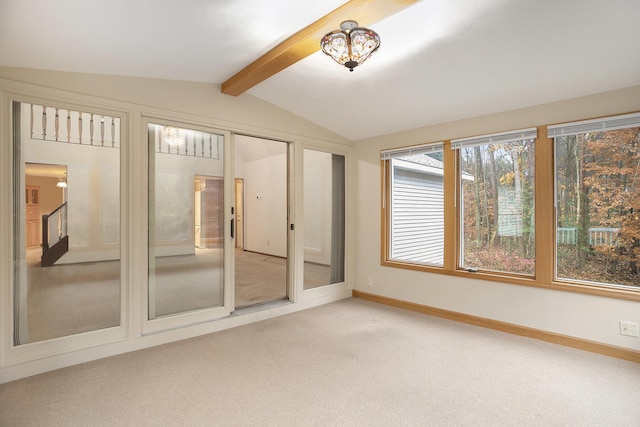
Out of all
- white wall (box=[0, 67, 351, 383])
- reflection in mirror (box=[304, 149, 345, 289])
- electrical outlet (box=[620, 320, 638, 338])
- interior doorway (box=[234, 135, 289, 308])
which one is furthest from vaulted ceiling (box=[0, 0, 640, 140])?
interior doorway (box=[234, 135, 289, 308])

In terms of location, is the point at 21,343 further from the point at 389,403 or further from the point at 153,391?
the point at 389,403

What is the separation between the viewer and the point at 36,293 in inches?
97.8

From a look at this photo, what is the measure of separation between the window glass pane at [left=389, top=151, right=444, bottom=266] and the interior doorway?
2.28m

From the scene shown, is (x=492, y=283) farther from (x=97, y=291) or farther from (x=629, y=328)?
(x=97, y=291)

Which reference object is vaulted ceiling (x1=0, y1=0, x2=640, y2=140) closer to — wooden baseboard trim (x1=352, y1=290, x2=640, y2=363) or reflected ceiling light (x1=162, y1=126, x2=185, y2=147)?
reflected ceiling light (x1=162, y1=126, x2=185, y2=147)

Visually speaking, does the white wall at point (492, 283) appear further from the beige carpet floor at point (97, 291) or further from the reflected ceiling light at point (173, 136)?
the reflected ceiling light at point (173, 136)

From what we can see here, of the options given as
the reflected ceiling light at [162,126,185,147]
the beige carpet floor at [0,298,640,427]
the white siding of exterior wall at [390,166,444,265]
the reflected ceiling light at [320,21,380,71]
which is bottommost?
the beige carpet floor at [0,298,640,427]

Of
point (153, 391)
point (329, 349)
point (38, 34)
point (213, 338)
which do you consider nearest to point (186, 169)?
point (38, 34)

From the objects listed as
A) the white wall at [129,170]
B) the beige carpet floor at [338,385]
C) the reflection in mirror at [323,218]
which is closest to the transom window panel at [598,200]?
the beige carpet floor at [338,385]

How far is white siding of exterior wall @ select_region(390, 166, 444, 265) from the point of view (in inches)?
156

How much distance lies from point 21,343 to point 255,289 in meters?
2.64

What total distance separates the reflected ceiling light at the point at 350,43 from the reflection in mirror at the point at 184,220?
1.78 m

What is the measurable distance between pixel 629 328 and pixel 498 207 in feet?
4.77

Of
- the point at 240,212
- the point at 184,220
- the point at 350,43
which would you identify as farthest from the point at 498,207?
the point at 240,212
